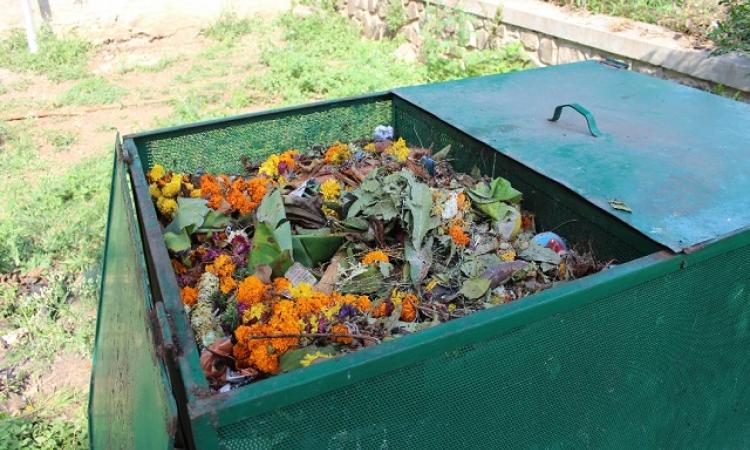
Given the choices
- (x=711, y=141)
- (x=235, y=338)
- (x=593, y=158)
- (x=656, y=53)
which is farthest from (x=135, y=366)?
(x=656, y=53)

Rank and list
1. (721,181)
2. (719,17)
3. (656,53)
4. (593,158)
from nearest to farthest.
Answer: (721,181) → (593,158) → (656,53) → (719,17)

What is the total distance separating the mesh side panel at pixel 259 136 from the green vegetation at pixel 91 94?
180 inches

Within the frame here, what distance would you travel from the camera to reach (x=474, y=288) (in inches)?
69.6

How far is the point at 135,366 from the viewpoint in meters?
1.55

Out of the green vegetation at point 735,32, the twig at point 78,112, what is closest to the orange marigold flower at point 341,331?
the green vegetation at point 735,32

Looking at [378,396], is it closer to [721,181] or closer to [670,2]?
[721,181]

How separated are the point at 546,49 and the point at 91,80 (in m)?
5.11

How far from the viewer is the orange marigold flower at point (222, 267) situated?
189cm

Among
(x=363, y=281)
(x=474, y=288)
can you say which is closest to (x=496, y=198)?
(x=474, y=288)

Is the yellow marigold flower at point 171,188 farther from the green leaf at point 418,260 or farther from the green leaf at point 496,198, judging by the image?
the green leaf at point 496,198

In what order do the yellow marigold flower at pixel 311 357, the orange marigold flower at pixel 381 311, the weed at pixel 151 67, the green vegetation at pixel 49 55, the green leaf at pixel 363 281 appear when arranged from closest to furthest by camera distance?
the yellow marigold flower at pixel 311 357 < the orange marigold flower at pixel 381 311 < the green leaf at pixel 363 281 < the green vegetation at pixel 49 55 < the weed at pixel 151 67

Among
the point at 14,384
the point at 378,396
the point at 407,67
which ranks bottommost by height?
the point at 14,384

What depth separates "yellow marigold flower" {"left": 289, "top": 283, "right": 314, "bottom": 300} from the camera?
5.46 feet

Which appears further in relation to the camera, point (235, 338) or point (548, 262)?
point (548, 262)
